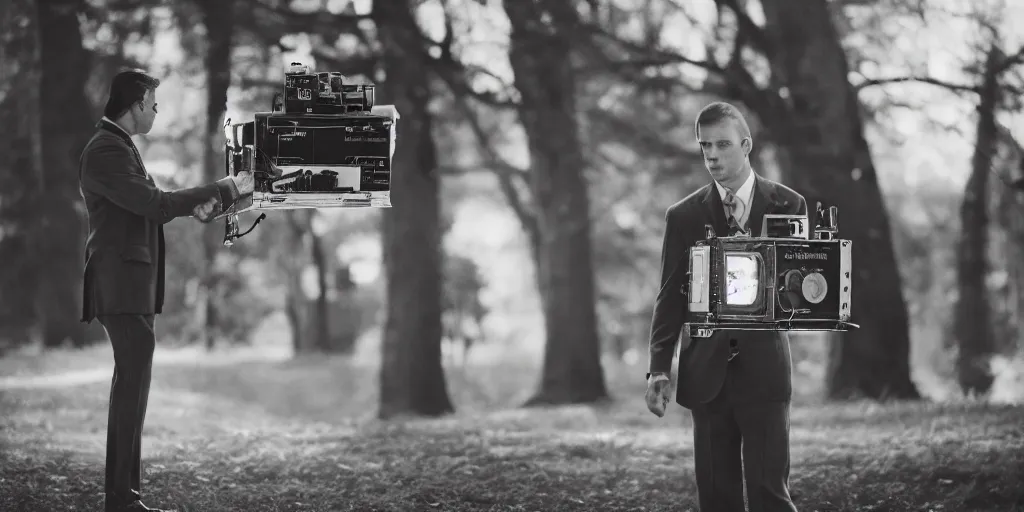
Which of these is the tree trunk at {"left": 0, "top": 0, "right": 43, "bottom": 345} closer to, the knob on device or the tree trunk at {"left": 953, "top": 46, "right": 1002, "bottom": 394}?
the tree trunk at {"left": 953, "top": 46, "right": 1002, "bottom": 394}

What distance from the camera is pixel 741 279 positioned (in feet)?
18.6

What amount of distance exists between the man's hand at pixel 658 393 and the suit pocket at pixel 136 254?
3.31m

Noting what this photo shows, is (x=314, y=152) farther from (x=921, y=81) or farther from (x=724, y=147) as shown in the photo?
(x=921, y=81)

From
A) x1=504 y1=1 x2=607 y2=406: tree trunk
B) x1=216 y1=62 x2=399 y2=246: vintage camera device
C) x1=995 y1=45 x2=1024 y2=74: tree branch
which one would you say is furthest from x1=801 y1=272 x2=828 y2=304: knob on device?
x1=504 y1=1 x2=607 y2=406: tree trunk

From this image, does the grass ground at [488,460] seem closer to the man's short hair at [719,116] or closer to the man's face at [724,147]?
the man's face at [724,147]

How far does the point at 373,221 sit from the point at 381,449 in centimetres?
2717

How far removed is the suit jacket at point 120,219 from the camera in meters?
7.27

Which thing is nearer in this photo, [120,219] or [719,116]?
[719,116]

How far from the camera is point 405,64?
52.1 feet

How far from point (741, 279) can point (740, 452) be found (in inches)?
45.8

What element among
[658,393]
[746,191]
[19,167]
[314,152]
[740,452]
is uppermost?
[19,167]

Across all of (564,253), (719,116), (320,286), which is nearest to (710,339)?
(719,116)

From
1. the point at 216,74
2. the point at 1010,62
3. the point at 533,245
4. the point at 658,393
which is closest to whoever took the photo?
Answer: the point at 658,393

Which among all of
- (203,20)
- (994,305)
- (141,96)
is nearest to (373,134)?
(141,96)
